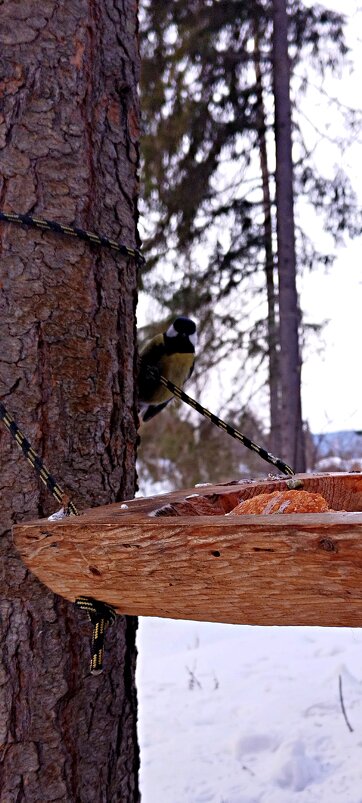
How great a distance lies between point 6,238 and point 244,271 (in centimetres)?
579

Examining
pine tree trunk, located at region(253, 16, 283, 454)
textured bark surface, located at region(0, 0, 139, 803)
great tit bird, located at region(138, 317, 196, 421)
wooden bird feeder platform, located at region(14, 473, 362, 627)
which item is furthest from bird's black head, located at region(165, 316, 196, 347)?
pine tree trunk, located at region(253, 16, 283, 454)

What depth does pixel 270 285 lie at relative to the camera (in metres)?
7.36

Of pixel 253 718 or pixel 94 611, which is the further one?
pixel 253 718

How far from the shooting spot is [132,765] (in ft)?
5.64

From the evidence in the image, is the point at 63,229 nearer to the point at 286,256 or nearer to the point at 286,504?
the point at 286,504

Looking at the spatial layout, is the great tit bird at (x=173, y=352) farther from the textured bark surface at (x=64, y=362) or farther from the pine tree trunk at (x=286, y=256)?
the pine tree trunk at (x=286, y=256)

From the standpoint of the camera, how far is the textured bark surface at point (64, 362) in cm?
154

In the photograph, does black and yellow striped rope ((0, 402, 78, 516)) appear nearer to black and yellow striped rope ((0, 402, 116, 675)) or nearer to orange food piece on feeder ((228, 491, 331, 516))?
black and yellow striped rope ((0, 402, 116, 675))

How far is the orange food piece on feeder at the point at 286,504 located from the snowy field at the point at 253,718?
174 centimetres

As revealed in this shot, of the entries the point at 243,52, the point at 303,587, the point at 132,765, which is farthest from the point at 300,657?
the point at 243,52

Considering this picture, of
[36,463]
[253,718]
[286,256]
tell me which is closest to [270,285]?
[286,256]

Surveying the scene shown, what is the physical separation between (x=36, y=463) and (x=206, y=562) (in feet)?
1.65

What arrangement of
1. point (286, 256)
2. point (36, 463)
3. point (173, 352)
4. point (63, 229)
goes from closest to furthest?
point (36, 463)
point (63, 229)
point (173, 352)
point (286, 256)

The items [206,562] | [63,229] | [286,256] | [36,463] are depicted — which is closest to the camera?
[206,562]
